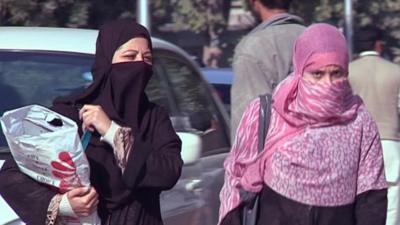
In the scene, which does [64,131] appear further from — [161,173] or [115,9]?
[115,9]

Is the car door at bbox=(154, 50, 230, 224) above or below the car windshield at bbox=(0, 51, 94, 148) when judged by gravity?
below

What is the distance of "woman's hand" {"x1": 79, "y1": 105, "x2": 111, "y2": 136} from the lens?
3916 mm

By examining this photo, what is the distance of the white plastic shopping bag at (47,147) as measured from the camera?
149 inches

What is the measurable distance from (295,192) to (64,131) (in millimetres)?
899

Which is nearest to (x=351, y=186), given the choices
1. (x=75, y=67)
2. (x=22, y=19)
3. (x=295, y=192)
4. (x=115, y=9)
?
(x=295, y=192)

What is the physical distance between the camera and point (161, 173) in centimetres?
399

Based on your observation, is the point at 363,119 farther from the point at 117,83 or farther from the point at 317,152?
the point at 117,83

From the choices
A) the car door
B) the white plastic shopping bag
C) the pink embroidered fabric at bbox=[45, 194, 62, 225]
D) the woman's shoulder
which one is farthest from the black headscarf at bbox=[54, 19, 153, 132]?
the car door

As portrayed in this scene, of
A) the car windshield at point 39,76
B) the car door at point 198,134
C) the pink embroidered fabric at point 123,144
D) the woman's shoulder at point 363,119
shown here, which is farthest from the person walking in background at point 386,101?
the pink embroidered fabric at point 123,144

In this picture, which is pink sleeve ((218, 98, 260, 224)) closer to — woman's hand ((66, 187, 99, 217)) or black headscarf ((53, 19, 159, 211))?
black headscarf ((53, 19, 159, 211))

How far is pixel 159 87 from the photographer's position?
19.8 ft

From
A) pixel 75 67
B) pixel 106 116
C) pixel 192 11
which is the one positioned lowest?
pixel 192 11

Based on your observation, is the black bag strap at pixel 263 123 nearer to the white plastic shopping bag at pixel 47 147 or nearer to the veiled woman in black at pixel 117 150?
the veiled woman in black at pixel 117 150

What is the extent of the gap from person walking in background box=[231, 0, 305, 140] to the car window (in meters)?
0.53
